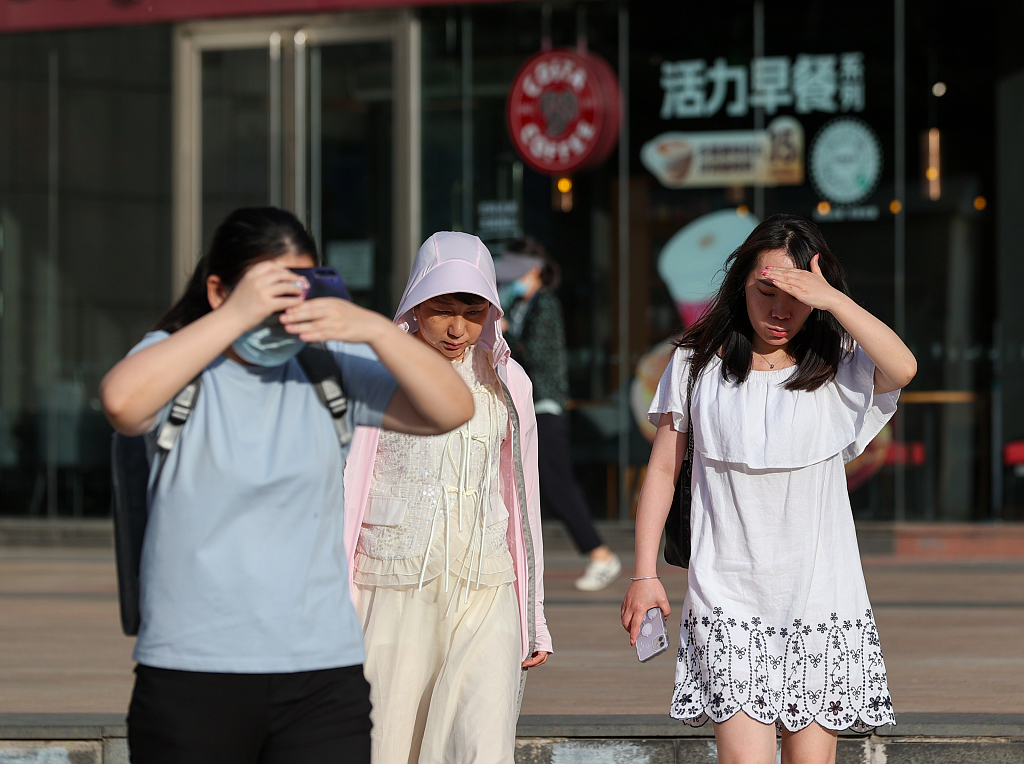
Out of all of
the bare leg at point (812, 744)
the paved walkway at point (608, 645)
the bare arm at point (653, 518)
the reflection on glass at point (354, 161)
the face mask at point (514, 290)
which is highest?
the reflection on glass at point (354, 161)

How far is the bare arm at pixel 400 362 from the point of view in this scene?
7.01 ft

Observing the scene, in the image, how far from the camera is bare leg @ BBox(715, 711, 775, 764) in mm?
2979

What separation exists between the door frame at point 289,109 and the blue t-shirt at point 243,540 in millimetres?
8395

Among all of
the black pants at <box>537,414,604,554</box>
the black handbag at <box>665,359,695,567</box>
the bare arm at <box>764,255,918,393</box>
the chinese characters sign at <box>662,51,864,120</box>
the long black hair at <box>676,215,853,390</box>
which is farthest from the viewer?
the chinese characters sign at <box>662,51,864,120</box>

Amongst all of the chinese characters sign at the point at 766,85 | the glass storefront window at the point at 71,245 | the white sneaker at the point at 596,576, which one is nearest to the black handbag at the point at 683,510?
the white sneaker at the point at 596,576

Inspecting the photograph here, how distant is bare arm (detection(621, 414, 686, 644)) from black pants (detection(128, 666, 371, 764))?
3.29ft

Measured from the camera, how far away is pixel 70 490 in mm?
11414

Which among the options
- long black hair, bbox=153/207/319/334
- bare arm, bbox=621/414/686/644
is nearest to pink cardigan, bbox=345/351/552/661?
bare arm, bbox=621/414/686/644

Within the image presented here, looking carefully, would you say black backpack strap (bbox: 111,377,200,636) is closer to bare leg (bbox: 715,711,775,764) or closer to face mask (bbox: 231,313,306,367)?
face mask (bbox: 231,313,306,367)

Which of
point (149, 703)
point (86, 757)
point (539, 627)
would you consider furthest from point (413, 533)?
point (86, 757)

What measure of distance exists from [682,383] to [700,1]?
7.73 metres

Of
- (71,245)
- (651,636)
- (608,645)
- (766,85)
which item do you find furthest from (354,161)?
(651,636)

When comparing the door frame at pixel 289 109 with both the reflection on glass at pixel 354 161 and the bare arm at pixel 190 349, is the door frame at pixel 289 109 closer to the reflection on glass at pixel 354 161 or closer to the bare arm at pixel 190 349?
the reflection on glass at pixel 354 161

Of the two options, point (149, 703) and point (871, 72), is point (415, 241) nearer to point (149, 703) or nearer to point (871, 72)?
point (871, 72)
